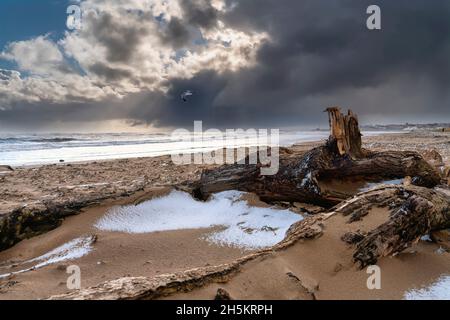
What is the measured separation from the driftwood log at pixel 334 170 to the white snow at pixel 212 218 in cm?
38

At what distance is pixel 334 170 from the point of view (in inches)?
206

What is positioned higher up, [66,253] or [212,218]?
[212,218]

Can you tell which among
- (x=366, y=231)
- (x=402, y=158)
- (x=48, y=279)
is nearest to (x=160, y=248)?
(x=48, y=279)

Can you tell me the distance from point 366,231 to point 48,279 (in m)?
3.53

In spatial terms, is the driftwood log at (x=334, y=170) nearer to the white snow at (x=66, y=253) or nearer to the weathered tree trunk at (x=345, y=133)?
the weathered tree trunk at (x=345, y=133)

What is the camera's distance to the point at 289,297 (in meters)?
2.39

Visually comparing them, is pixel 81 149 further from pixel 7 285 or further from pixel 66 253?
pixel 7 285

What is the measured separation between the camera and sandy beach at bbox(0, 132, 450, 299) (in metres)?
2.53

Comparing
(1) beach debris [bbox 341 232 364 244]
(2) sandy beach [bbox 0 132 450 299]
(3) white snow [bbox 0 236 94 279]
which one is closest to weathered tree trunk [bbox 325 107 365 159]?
(2) sandy beach [bbox 0 132 450 299]

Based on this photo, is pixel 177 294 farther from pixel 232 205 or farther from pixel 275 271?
pixel 232 205

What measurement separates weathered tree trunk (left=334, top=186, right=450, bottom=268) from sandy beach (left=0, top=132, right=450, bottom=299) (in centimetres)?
11

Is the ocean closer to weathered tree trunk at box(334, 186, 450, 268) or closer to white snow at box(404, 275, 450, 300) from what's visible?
weathered tree trunk at box(334, 186, 450, 268)

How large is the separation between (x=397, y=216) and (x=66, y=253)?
13.7ft

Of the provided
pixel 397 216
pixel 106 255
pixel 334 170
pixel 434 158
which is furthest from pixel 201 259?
pixel 434 158
